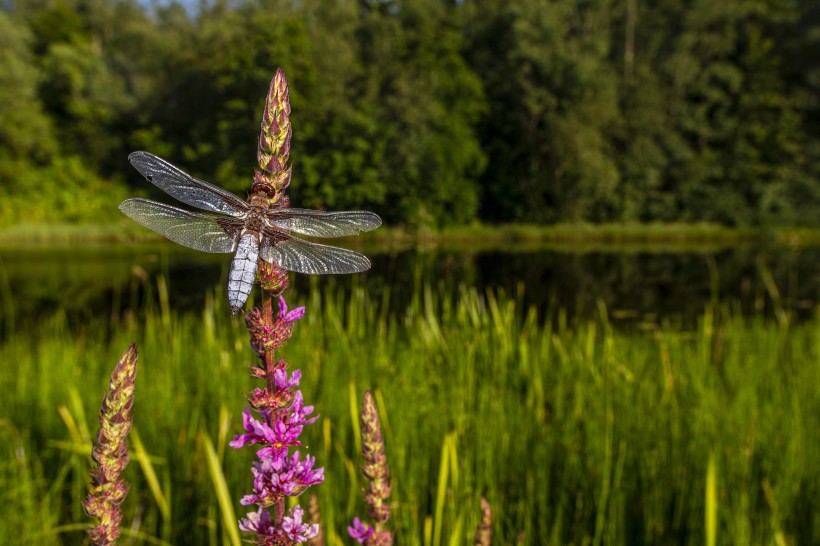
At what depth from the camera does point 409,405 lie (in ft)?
11.5

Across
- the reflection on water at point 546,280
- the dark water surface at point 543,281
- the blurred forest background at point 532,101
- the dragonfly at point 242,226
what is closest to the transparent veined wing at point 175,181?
the dragonfly at point 242,226

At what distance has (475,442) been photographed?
329 cm

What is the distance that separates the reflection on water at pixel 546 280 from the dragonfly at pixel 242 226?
5.15 metres

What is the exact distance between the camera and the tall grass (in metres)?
2.86

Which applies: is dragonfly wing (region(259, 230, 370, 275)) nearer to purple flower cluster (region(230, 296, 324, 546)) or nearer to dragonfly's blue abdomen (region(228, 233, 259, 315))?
dragonfly's blue abdomen (region(228, 233, 259, 315))

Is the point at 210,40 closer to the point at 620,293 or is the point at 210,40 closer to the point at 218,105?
the point at 218,105

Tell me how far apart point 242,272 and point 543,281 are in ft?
51.5

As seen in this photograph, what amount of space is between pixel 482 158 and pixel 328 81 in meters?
10.6

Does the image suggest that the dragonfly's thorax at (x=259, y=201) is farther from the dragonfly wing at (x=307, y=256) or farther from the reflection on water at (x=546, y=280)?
the reflection on water at (x=546, y=280)

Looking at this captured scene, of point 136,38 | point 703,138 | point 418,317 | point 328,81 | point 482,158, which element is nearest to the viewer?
point 418,317

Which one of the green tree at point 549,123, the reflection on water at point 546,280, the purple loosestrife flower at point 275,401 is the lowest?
the reflection on water at point 546,280

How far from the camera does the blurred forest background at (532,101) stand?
32.9 m

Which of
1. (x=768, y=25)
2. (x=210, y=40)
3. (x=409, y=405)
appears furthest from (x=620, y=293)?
(x=768, y=25)

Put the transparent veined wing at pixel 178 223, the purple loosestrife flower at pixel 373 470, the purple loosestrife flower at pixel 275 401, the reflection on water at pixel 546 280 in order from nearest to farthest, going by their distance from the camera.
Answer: the purple loosestrife flower at pixel 275 401
the purple loosestrife flower at pixel 373 470
the transparent veined wing at pixel 178 223
the reflection on water at pixel 546 280
